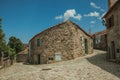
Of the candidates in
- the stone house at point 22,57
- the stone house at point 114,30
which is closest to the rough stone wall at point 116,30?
the stone house at point 114,30

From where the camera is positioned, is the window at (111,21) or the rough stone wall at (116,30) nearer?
the rough stone wall at (116,30)

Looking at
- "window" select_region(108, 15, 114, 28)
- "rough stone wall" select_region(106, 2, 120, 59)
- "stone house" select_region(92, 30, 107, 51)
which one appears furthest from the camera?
"stone house" select_region(92, 30, 107, 51)

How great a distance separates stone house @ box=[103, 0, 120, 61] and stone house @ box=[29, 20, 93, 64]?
22.7ft

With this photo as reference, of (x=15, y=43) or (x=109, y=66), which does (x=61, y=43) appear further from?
(x=15, y=43)

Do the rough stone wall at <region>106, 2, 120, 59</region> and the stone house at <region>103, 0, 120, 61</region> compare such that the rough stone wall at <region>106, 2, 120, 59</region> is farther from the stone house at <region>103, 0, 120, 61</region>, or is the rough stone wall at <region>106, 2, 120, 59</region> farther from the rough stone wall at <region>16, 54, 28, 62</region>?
the rough stone wall at <region>16, 54, 28, 62</region>

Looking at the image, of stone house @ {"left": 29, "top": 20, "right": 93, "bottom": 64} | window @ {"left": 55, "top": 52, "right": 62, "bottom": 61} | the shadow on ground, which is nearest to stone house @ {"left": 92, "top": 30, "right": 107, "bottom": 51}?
stone house @ {"left": 29, "top": 20, "right": 93, "bottom": 64}

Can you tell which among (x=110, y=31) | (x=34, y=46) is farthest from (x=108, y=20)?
(x=34, y=46)

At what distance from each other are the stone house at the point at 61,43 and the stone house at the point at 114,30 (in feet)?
22.7

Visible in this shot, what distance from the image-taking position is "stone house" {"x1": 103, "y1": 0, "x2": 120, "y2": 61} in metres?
18.5

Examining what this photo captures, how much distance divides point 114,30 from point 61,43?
34.1ft

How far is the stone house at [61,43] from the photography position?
2755 cm

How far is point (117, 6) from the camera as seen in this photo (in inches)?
725

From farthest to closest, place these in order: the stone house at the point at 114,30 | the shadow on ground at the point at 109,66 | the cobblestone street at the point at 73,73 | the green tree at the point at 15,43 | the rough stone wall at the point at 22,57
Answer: the green tree at the point at 15,43 → the rough stone wall at the point at 22,57 → the stone house at the point at 114,30 → the shadow on ground at the point at 109,66 → the cobblestone street at the point at 73,73

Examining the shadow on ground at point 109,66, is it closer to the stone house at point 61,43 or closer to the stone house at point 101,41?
the stone house at point 61,43
